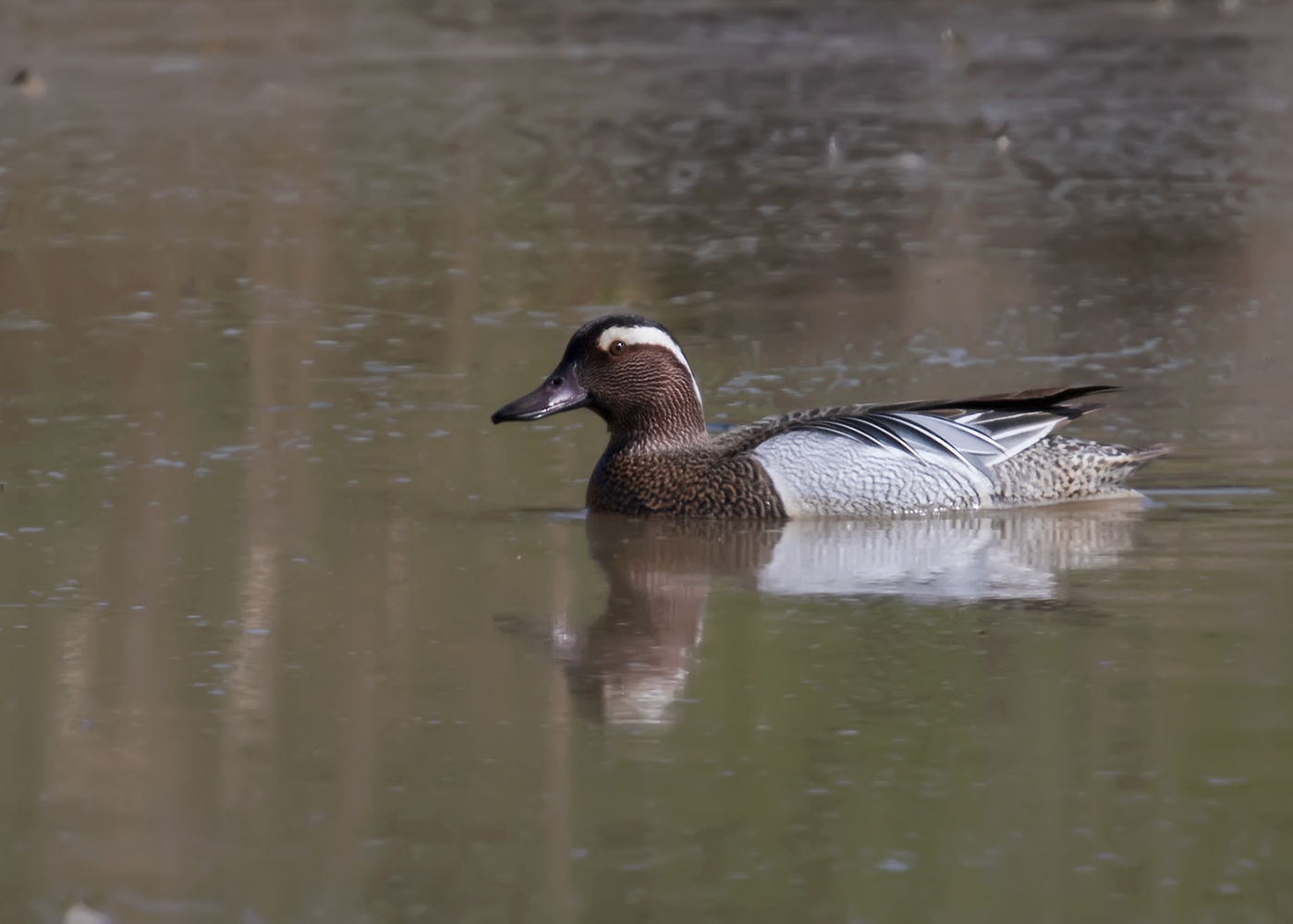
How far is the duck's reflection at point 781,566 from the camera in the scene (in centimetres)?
653

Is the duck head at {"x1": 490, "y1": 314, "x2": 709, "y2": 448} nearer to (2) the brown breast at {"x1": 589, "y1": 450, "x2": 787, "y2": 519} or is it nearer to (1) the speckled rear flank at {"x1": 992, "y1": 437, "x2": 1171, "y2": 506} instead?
(2) the brown breast at {"x1": 589, "y1": 450, "x2": 787, "y2": 519}

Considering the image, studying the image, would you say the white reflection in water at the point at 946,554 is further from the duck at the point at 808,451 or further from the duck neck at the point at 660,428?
the duck neck at the point at 660,428

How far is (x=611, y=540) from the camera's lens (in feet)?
27.4

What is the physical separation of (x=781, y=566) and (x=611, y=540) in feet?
2.49

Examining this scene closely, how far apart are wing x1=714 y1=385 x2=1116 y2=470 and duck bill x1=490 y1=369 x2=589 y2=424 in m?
0.58

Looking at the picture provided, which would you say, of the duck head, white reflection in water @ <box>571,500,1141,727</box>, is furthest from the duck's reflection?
the duck head

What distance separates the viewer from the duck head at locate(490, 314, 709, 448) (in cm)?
900

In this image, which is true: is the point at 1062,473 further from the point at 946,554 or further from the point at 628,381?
the point at 628,381

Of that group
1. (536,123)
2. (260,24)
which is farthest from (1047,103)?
(260,24)

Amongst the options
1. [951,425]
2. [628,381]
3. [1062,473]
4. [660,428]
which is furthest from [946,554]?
[628,381]

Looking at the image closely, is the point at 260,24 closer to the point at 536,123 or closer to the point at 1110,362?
the point at 536,123

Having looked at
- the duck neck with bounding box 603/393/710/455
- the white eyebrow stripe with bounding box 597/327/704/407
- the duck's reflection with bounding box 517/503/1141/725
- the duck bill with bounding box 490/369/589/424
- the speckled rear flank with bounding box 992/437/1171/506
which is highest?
the white eyebrow stripe with bounding box 597/327/704/407

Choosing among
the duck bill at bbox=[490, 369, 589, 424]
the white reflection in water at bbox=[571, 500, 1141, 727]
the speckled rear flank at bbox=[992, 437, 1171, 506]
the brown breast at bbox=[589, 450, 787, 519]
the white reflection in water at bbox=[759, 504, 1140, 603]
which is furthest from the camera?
the duck bill at bbox=[490, 369, 589, 424]

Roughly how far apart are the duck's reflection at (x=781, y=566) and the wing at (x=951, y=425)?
259mm
